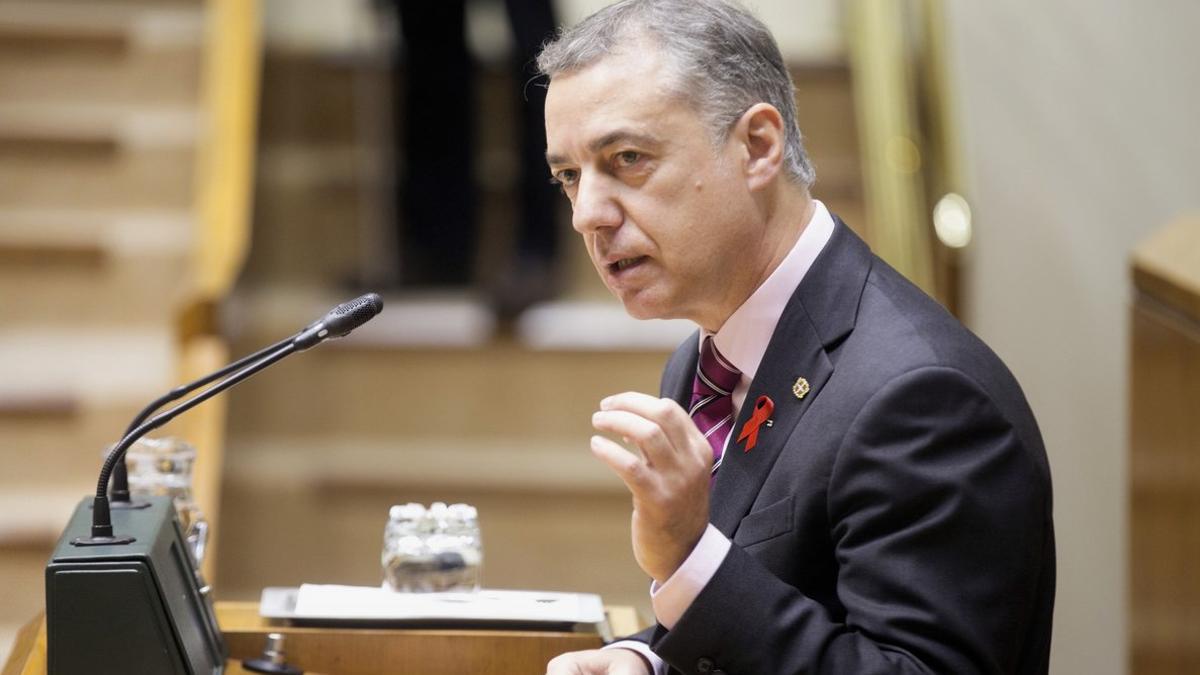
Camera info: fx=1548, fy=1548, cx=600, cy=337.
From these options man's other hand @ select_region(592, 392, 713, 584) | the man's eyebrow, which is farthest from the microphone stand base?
the man's eyebrow

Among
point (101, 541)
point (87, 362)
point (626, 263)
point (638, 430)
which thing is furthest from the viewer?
point (87, 362)

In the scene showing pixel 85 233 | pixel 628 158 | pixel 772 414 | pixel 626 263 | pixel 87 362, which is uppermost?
pixel 628 158

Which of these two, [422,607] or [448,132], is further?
[448,132]

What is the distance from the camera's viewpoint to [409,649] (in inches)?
69.1

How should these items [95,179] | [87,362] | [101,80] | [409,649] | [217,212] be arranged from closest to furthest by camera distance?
[409,649], [217,212], [87,362], [95,179], [101,80]

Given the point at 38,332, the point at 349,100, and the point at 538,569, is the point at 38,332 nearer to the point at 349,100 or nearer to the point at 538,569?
the point at 349,100

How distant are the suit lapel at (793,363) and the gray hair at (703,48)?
0.47 feet

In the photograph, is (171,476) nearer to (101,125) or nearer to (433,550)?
(433,550)

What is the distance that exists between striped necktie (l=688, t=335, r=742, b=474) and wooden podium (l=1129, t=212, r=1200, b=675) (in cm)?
143

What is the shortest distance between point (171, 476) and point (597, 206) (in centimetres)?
72

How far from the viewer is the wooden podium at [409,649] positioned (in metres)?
1.75

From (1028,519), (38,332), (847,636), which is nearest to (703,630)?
(847,636)

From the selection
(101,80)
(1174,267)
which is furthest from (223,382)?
(101,80)

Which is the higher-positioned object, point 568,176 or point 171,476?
point 568,176
